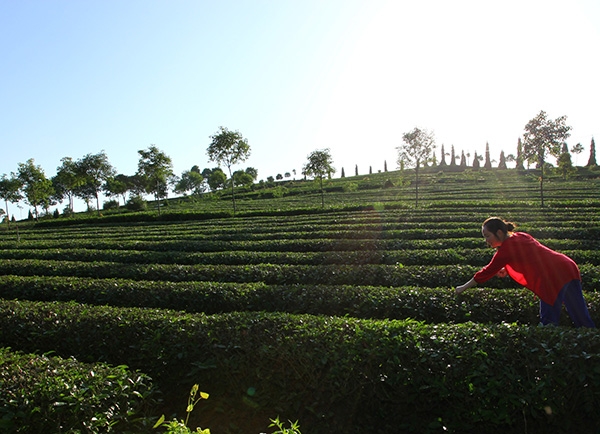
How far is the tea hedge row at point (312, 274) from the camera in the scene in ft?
29.4

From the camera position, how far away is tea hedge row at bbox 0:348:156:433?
358 cm

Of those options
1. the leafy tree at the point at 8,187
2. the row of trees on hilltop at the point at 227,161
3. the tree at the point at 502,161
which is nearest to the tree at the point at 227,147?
the row of trees on hilltop at the point at 227,161

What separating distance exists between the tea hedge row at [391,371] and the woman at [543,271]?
627 mm

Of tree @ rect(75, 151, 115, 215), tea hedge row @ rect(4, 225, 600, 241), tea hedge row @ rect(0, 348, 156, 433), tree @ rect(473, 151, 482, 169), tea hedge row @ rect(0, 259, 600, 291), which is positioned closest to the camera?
tea hedge row @ rect(0, 348, 156, 433)

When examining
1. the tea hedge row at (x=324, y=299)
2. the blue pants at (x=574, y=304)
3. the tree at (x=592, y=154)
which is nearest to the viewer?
the blue pants at (x=574, y=304)

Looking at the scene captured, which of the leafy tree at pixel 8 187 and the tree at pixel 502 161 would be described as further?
the tree at pixel 502 161

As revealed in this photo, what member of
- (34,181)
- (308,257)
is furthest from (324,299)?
(34,181)

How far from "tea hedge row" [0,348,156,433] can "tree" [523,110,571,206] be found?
29.9m

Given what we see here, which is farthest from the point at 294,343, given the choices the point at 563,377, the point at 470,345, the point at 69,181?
the point at 69,181

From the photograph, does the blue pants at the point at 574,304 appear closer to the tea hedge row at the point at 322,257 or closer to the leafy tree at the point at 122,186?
the tea hedge row at the point at 322,257

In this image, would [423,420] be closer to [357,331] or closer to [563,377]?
[357,331]

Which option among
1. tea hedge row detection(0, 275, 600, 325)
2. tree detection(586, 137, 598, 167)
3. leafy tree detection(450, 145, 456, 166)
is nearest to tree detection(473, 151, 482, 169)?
leafy tree detection(450, 145, 456, 166)

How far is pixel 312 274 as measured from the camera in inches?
392

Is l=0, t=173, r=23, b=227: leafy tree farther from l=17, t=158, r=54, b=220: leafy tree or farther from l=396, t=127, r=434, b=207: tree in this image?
l=396, t=127, r=434, b=207: tree
